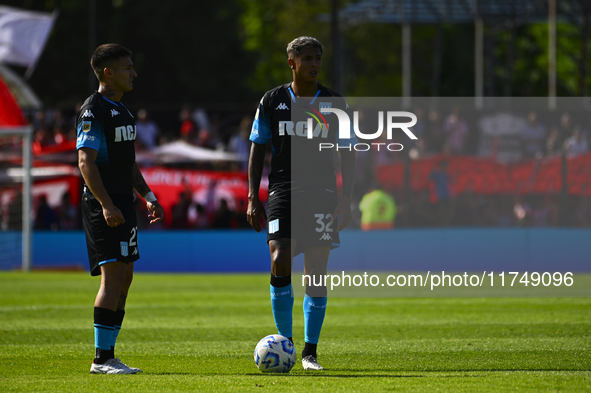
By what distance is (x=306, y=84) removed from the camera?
643 cm

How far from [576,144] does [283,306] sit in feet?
45.3

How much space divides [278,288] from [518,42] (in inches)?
1849

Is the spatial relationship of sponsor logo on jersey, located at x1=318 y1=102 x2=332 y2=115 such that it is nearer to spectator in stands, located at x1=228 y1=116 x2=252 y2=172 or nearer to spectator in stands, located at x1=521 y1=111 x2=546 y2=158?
spectator in stands, located at x1=521 y1=111 x2=546 y2=158

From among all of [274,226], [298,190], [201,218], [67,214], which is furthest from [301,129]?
[67,214]

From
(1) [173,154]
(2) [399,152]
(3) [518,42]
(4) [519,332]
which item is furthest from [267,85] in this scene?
(4) [519,332]

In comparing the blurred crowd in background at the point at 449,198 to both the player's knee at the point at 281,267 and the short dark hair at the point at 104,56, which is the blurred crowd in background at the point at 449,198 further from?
the short dark hair at the point at 104,56

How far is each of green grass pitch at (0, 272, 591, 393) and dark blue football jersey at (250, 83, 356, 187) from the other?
1.41m

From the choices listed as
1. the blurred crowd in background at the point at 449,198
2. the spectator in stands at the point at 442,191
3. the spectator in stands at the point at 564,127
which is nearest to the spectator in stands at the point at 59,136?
the blurred crowd in background at the point at 449,198

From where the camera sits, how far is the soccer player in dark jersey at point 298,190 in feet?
20.7

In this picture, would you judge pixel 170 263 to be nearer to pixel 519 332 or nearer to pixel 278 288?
pixel 519 332

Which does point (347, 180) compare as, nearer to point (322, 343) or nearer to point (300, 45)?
point (300, 45)

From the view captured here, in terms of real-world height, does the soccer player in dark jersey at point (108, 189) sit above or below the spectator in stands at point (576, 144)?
below

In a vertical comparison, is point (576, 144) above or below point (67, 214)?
above

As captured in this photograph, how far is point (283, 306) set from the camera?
6.36 metres
